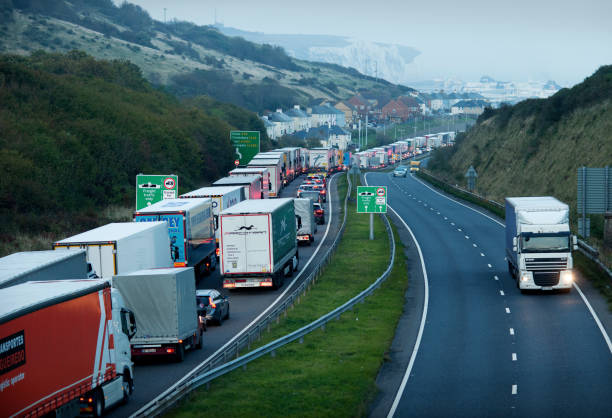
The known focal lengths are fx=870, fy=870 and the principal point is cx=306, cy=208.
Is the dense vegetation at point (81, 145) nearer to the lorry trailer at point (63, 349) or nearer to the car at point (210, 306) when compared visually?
the car at point (210, 306)

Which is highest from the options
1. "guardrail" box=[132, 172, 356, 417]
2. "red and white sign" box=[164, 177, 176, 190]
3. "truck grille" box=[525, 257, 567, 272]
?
"red and white sign" box=[164, 177, 176, 190]

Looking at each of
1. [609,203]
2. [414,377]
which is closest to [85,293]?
[414,377]

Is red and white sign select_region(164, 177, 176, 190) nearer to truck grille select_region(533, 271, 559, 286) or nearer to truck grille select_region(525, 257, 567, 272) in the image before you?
truck grille select_region(525, 257, 567, 272)

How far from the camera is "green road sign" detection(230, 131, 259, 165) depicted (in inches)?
3703

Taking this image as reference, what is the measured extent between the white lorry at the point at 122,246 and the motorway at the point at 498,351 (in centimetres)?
1031

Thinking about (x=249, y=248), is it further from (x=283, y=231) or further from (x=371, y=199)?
(x=371, y=199)

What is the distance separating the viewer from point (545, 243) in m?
37.1

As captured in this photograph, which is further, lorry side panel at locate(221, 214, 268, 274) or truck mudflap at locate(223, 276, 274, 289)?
truck mudflap at locate(223, 276, 274, 289)

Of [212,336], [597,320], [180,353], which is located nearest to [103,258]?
[212,336]

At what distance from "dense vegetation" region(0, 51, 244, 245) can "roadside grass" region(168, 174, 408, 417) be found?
21908 millimetres

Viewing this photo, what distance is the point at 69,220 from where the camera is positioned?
188 feet

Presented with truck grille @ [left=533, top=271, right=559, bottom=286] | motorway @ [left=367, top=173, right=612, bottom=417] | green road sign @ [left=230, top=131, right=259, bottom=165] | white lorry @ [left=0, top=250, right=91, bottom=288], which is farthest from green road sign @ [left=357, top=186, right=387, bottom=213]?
green road sign @ [left=230, top=131, right=259, bottom=165]

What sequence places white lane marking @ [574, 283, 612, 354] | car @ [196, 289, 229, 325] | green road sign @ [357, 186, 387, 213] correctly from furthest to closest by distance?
green road sign @ [357, 186, 387, 213] → car @ [196, 289, 229, 325] → white lane marking @ [574, 283, 612, 354]

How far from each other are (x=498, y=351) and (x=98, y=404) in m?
13.5
